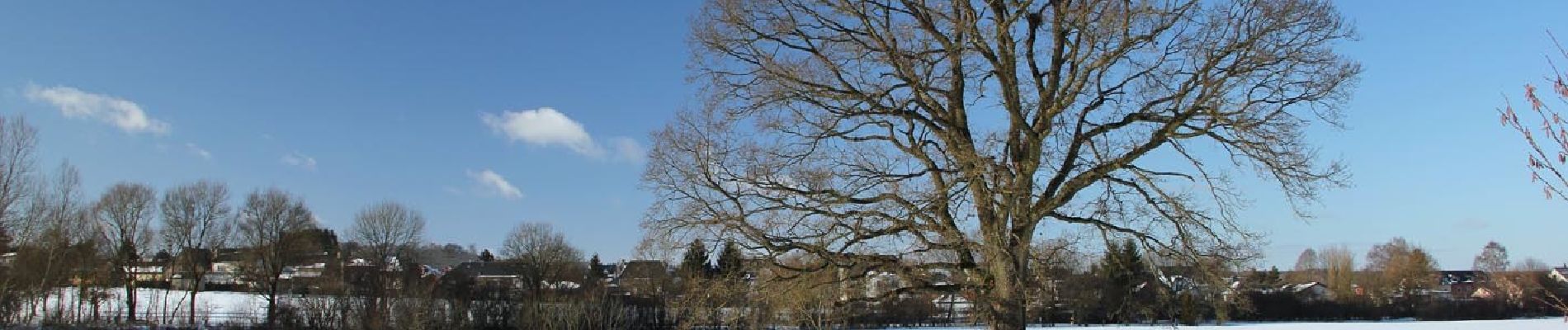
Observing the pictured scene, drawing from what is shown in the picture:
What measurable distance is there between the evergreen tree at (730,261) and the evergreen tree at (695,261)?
5.9 inches

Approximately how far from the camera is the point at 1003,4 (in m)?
8.15

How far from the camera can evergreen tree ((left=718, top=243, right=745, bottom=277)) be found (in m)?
8.76

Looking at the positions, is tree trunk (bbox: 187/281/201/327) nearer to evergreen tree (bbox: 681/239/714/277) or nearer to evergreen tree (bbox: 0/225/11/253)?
evergreen tree (bbox: 0/225/11/253)

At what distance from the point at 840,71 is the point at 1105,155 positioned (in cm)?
235

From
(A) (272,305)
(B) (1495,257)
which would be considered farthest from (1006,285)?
(B) (1495,257)

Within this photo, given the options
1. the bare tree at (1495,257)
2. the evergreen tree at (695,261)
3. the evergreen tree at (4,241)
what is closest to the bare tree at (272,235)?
the evergreen tree at (4,241)

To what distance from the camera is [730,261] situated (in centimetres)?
899

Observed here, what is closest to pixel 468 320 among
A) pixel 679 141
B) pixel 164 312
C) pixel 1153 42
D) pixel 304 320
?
pixel 304 320

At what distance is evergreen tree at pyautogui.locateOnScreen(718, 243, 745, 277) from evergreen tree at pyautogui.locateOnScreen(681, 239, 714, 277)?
0.49ft

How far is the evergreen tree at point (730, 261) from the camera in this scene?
8758 mm

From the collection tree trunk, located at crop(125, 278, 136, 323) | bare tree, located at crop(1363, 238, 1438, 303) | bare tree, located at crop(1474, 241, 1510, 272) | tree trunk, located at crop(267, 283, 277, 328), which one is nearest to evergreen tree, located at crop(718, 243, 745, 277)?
tree trunk, located at crop(267, 283, 277, 328)

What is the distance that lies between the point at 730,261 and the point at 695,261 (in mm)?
647

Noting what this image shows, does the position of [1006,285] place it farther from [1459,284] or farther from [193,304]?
[1459,284]

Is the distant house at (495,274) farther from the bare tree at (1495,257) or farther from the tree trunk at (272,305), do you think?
the bare tree at (1495,257)
